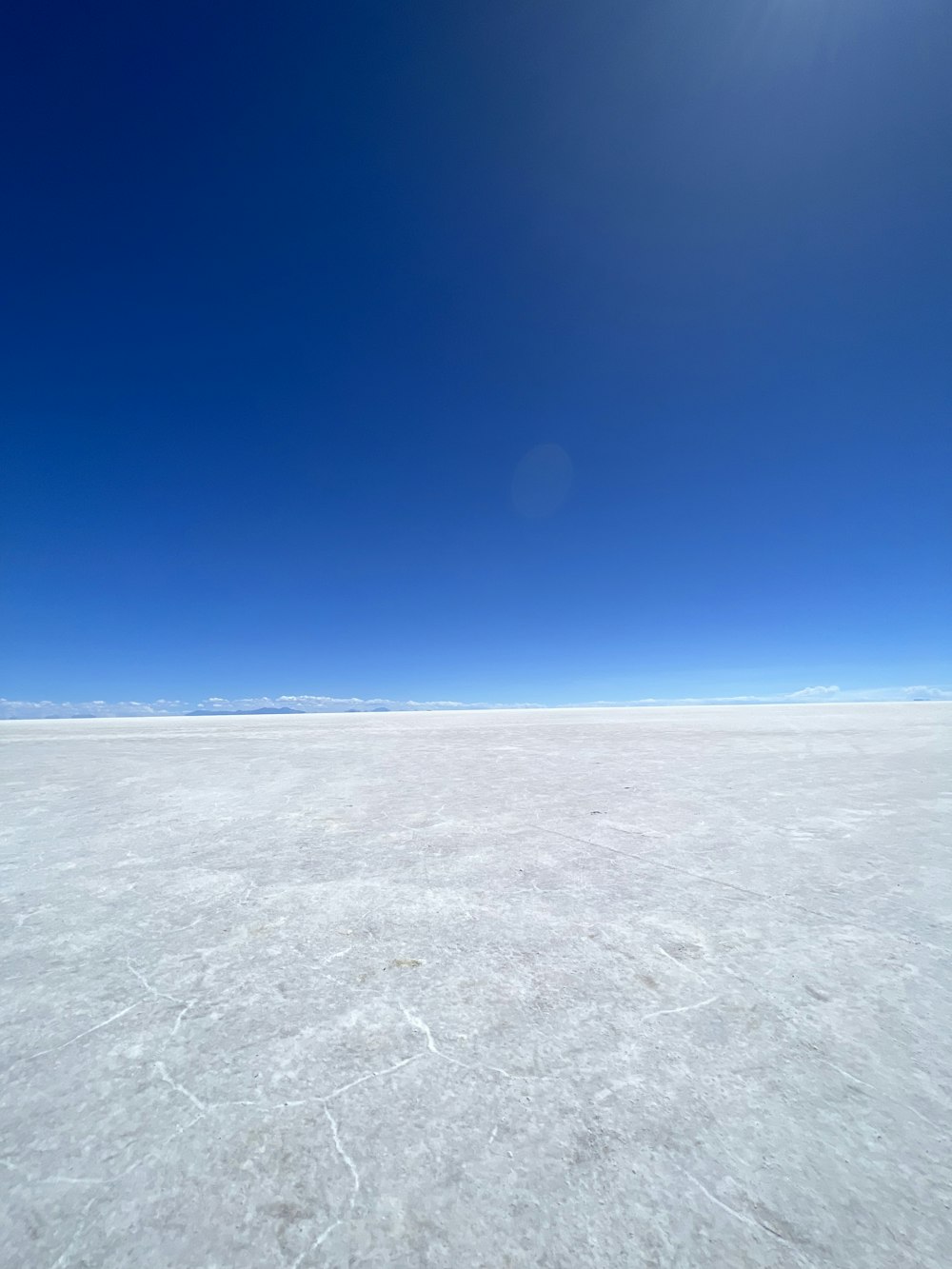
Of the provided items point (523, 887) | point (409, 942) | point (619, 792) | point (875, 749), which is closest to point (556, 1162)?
point (409, 942)

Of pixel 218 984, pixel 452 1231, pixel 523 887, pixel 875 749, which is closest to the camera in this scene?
pixel 452 1231

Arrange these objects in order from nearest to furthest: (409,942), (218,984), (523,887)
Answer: (218,984)
(409,942)
(523,887)

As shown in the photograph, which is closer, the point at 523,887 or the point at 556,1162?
the point at 556,1162

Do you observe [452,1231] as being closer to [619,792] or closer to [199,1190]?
[199,1190]

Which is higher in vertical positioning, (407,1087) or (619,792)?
(619,792)

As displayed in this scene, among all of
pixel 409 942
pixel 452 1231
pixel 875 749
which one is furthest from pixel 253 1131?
pixel 875 749

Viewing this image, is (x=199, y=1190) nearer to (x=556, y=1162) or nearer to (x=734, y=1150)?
(x=556, y=1162)
